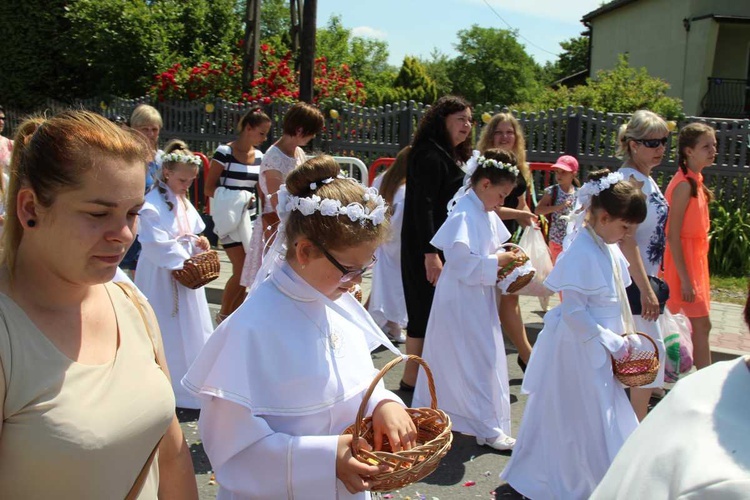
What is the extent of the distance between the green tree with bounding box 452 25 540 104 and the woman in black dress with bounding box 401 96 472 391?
49863 mm

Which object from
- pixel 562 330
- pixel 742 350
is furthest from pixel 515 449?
pixel 742 350

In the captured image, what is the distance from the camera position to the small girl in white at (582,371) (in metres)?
4.07

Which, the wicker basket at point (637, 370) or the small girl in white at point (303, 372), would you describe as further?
the wicker basket at point (637, 370)

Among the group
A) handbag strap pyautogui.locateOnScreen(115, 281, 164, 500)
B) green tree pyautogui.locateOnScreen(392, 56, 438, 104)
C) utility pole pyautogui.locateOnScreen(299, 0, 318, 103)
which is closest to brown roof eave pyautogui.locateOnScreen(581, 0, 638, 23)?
green tree pyautogui.locateOnScreen(392, 56, 438, 104)

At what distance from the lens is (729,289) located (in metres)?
10.4

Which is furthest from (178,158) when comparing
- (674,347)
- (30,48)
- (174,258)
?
(30,48)

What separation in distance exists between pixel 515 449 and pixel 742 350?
12.6 ft

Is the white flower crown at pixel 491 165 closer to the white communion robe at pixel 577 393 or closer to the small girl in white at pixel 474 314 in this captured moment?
the small girl in white at pixel 474 314

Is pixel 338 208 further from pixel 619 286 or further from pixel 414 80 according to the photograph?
pixel 414 80

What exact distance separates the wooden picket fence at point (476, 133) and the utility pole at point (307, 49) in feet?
2.13

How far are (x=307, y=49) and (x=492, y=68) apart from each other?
142ft

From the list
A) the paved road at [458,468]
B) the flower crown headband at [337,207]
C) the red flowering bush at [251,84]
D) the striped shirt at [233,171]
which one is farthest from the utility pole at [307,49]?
the flower crown headband at [337,207]

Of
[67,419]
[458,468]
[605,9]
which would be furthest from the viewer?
[605,9]

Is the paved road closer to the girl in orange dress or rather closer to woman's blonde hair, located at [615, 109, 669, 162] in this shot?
the girl in orange dress
